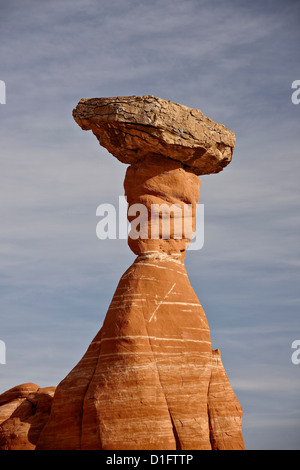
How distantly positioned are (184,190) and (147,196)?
5.02 ft

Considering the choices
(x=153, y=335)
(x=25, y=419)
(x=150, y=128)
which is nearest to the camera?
(x=153, y=335)

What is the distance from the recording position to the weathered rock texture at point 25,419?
3150cm

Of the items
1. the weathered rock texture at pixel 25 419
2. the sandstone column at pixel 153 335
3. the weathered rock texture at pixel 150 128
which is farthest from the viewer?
the weathered rock texture at pixel 25 419

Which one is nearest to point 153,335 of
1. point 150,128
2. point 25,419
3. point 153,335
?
point 153,335

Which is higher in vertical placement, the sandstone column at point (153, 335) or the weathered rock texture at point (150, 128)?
the weathered rock texture at point (150, 128)

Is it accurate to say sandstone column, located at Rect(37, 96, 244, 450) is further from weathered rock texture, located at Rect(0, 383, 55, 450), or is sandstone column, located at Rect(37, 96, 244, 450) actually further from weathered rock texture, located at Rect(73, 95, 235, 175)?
weathered rock texture, located at Rect(0, 383, 55, 450)

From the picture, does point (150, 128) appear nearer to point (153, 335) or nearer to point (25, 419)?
point (153, 335)

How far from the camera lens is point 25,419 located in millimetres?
32562

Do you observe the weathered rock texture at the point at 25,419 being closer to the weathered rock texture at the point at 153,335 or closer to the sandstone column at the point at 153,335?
the weathered rock texture at the point at 153,335

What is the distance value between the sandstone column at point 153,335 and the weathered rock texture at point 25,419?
51.0 inches

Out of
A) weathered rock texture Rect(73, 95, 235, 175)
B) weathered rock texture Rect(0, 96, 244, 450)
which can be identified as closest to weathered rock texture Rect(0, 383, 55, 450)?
weathered rock texture Rect(0, 96, 244, 450)

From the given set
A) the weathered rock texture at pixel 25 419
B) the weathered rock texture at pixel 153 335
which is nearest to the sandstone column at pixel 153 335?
the weathered rock texture at pixel 153 335

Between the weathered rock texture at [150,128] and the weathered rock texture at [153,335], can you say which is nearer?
the weathered rock texture at [153,335]
